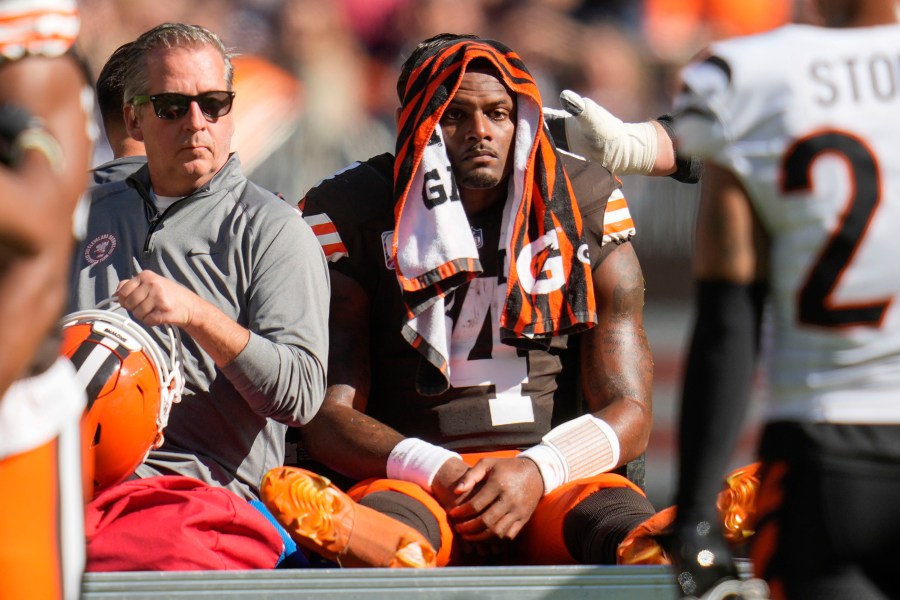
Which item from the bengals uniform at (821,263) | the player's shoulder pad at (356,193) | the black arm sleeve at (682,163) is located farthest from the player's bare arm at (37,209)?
the black arm sleeve at (682,163)

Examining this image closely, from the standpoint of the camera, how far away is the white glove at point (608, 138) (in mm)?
3799

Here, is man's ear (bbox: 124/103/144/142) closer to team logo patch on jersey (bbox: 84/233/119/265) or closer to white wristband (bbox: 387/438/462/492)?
team logo patch on jersey (bbox: 84/233/119/265)

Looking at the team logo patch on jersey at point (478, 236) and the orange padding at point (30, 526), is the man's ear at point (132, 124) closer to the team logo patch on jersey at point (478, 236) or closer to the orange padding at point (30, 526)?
the team logo patch on jersey at point (478, 236)

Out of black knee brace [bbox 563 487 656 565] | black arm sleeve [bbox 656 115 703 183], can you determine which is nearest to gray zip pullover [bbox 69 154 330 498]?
black knee brace [bbox 563 487 656 565]

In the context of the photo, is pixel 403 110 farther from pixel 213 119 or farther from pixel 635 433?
pixel 635 433

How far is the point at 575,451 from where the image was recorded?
3479 millimetres

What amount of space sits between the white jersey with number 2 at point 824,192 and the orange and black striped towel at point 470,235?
162 centimetres

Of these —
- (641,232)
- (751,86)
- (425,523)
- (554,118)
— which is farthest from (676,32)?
(751,86)

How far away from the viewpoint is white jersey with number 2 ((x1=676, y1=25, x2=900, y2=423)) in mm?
1960

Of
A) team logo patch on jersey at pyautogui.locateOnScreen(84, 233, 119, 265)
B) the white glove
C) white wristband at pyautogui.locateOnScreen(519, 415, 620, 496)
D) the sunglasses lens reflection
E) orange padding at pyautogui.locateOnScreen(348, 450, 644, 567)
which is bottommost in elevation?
orange padding at pyautogui.locateOnScreen(348, 450, 644, 567)

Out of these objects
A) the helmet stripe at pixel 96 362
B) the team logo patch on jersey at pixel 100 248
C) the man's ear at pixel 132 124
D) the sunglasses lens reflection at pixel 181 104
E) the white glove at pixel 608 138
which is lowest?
the helmet stripe at pixel 96 362

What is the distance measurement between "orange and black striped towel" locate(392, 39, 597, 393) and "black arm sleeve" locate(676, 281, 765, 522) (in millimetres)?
Answer: 1577

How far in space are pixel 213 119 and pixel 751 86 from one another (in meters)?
1.90

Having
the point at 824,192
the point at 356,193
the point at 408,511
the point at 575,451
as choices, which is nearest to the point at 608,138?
the point at 356,193
